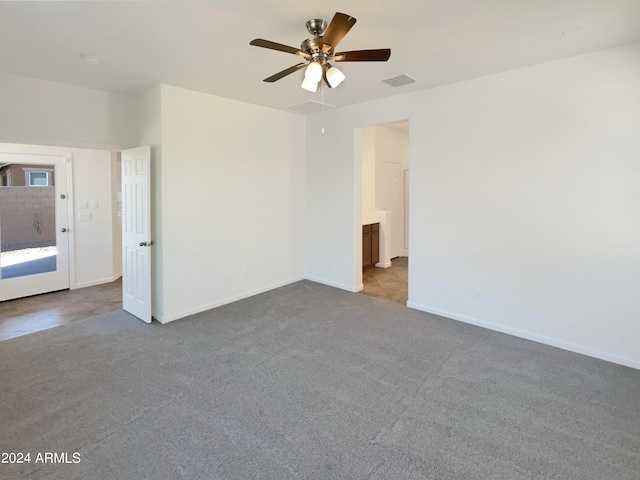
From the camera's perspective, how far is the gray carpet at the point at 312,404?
1.99 meters

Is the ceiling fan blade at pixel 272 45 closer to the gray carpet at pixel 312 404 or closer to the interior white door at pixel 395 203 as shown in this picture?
the gray carpet at pixel 312 404

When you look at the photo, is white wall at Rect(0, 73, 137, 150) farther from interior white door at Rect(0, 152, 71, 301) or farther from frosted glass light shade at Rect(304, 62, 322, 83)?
frosted glass light shade at Rect(304, 62, 322, 83)

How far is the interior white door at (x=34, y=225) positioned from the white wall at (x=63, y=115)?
71.5 inches

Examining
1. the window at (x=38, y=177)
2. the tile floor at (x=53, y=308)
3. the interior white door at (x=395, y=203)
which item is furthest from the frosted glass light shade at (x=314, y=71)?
the interior white door at (x=395, y=203)

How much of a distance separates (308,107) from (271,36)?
2.39m

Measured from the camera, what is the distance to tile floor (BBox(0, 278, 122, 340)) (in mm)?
4098

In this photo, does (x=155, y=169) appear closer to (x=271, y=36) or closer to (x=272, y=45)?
(x=271, y=36)

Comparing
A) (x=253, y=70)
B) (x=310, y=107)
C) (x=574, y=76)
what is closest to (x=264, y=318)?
(x=253, y=70)

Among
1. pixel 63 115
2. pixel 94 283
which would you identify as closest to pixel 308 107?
pixel 63 115

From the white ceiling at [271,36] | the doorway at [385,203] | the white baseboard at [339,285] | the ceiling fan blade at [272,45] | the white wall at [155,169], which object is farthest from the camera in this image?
the doorway at [385,203]

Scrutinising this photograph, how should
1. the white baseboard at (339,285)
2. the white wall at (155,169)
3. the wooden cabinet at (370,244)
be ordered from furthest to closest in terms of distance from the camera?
the wooden cabinet at (370,244), the white baseboard at (339,285), the white wall at (155,169)

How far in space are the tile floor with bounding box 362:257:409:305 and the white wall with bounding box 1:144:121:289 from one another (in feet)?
15.0

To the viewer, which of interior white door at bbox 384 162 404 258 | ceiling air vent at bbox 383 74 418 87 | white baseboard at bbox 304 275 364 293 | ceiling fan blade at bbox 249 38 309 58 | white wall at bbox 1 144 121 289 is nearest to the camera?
ceiling fan blade at bbox 249 38 309 58

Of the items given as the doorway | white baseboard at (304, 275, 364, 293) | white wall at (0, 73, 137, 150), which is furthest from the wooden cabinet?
white wall at (0, 73, 137, 150)
